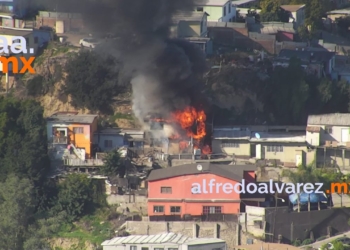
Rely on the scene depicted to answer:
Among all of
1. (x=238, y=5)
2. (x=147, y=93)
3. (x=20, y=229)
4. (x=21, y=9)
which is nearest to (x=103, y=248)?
(x=20, y=229)

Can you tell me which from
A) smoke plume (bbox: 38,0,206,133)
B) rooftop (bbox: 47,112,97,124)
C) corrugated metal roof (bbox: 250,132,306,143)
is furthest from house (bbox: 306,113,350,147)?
rooftop (bbox: 47,112,97,124)

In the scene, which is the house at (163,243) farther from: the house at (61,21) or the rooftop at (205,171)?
the house at (61,21)

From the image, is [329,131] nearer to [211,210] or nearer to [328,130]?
[328,130]

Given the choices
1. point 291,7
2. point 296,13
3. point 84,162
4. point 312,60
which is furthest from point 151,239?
point 291,7

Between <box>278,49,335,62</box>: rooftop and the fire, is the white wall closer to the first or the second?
the fire

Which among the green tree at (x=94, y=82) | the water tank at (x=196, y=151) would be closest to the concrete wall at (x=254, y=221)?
the water tank at (x=196, y=151)

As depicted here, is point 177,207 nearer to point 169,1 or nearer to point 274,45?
point 169,1
